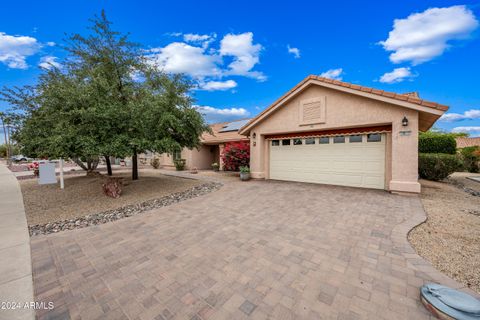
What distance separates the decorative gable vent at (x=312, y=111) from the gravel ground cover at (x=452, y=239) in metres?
4.69

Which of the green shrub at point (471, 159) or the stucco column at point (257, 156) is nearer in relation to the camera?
the stucco column at point (257, 156)

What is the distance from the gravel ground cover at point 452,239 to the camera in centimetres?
267

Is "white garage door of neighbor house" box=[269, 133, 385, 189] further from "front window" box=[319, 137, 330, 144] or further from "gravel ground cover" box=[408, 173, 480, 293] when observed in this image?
"gravel ground cover" box=[408, 173, 480, 293]

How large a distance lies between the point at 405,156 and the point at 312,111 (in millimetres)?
3834

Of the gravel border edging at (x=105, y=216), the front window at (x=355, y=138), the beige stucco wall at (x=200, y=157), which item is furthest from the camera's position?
the beige stucco wall at (x=200, y=157)

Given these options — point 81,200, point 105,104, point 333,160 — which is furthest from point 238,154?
point 81,200

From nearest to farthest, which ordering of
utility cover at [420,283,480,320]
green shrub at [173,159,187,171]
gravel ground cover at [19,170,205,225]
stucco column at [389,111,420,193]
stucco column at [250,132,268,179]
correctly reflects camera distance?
utility cover at [420,283,480,320] < gravel ground cover at [19,170,205,225] < stucco column at [389,111,420,193] < stucco column at [250,132,268,179] < green shrub at [173,159,187,171]

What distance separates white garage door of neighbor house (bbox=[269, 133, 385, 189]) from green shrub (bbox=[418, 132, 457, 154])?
817 cm

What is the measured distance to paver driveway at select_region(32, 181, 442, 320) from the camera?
2080 mm

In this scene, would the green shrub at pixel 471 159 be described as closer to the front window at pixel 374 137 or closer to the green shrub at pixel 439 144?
the green shrub at pixel 439 144

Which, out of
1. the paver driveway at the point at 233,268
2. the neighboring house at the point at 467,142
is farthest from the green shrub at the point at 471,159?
the paver driveway at the point at 233,268

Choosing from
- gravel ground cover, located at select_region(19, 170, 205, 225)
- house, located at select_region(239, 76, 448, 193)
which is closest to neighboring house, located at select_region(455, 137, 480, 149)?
house, located at select_region(239, 76, 448, 193)

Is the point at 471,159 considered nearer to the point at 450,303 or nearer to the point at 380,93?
the point at 380,93

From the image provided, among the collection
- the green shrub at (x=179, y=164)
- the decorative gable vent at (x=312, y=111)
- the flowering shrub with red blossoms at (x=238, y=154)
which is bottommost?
the green shrub at (x=179, y=164)
